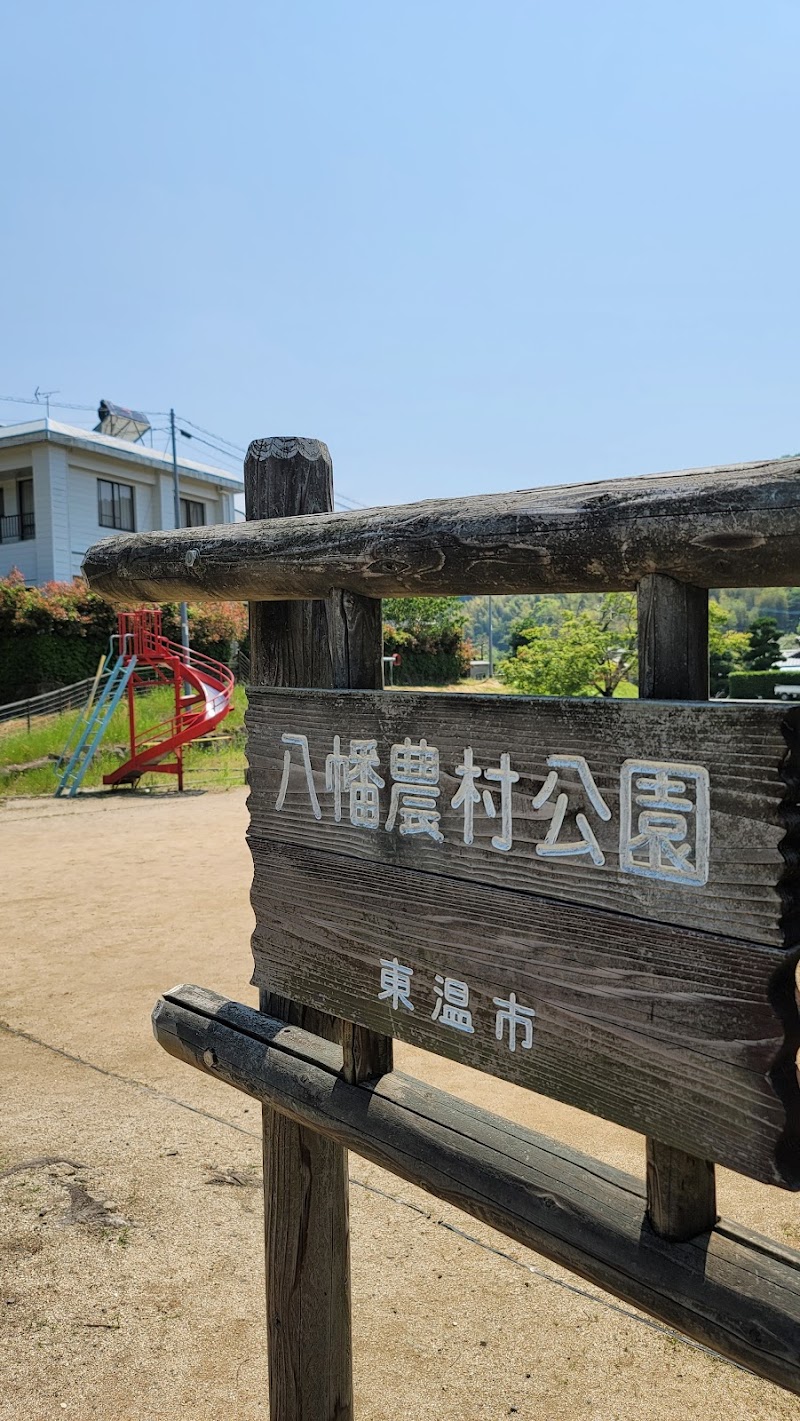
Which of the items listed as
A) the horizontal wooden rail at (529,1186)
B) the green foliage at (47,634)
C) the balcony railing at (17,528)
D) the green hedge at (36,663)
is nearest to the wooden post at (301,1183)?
the horizontal wooden rail at (529,1186)

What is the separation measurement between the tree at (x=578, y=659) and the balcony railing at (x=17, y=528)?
11.2 metres

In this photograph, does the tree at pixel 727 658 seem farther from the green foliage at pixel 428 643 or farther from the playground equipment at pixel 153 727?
Result: the playground equipment at pixel 153 727

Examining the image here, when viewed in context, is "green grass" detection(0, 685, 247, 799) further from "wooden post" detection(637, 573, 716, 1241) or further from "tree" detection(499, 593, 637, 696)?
"wooden post" detection(637, 573, 716, 1241)

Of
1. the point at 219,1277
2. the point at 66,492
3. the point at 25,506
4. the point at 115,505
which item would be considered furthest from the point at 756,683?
the point at 219,1277

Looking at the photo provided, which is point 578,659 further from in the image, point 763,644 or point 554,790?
point 554,790

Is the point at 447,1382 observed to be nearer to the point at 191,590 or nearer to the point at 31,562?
the point at 191,590

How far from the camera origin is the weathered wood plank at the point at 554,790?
1.25 m

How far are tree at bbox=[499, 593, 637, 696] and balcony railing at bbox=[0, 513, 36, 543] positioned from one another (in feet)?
36.9

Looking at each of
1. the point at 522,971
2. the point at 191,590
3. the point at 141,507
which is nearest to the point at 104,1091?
the point at 191,590

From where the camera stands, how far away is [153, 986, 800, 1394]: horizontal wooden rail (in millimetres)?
1371

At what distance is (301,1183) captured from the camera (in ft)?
7.18

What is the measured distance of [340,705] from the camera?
1.83m

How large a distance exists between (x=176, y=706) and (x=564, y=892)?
14497mm

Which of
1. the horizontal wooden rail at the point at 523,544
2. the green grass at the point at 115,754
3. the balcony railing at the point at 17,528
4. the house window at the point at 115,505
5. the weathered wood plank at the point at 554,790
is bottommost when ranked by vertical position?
the green grass at the point at 115,754
